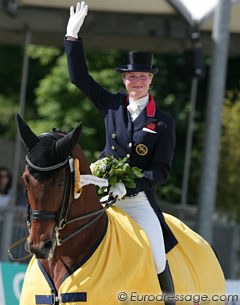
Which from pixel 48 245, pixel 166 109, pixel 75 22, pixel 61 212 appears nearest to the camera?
pixel 48 245

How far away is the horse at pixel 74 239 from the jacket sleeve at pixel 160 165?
0.28 m

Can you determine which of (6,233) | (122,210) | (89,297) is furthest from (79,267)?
(6,233)

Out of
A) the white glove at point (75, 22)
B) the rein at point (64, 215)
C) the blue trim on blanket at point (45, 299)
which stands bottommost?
the blue trim on blanket at point (45, 299)

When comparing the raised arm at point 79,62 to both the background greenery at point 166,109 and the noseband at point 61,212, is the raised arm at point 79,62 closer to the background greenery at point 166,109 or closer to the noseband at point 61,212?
the noseband at point 61,212

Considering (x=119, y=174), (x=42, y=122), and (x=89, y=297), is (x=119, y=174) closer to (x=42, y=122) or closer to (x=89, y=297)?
(x=89, y=297)

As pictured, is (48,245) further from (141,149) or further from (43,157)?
(141,149)

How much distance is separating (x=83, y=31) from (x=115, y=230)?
9343 millimetres

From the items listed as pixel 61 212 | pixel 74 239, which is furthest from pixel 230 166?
pixel 61 212

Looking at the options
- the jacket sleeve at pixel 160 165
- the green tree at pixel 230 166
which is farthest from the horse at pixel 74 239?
the green tree at pixel 230 166

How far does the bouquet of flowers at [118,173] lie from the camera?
6.91m

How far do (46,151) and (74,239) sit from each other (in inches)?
28.4

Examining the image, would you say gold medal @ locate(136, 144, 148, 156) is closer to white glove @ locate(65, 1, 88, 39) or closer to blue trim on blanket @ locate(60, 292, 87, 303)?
white glove @ locate(65, 1, 88, 39)

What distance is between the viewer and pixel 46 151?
6262 millimetres

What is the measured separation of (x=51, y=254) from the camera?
6.26m
